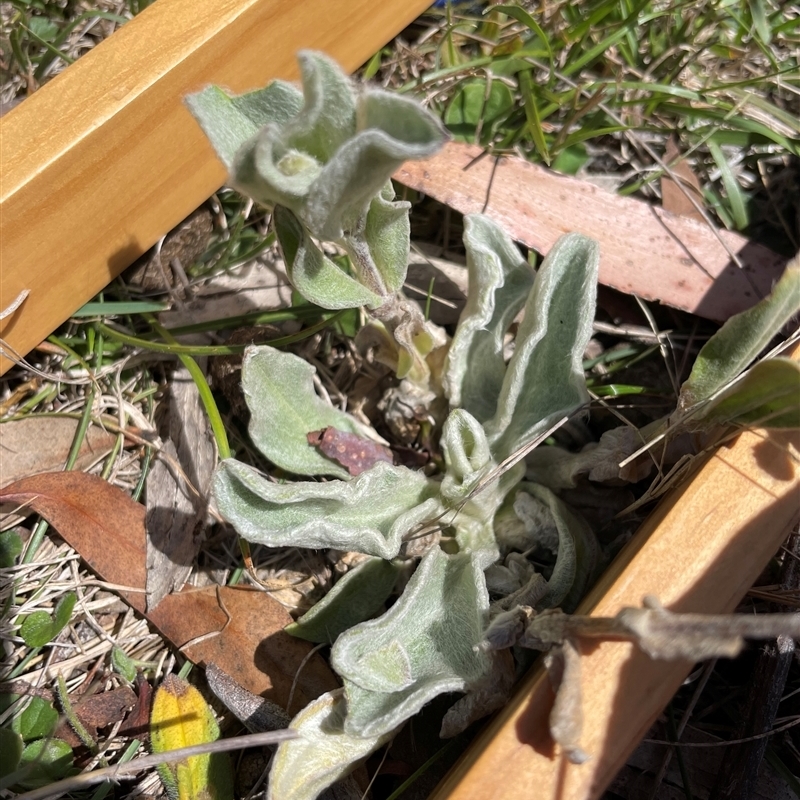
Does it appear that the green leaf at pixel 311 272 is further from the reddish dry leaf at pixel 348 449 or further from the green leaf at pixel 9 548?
the green leaf at pixel 9 548

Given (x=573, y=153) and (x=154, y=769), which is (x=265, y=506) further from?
(x=573, y=153)

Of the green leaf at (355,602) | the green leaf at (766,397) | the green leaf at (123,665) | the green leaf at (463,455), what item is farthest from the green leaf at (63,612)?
the green leaf at (766,397)

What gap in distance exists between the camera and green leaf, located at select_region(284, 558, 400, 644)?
1361mm

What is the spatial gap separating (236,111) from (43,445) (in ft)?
2.89

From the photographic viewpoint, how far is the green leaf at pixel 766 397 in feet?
3.28

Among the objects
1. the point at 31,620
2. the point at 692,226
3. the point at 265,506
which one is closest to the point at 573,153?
the point at 692,226

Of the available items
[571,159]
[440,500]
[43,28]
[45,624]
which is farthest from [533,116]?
[45,624]

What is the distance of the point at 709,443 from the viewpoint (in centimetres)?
114

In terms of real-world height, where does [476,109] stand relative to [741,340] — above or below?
above

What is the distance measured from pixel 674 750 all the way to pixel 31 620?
3.89 ft

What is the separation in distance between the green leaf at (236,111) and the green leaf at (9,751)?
1000 mm

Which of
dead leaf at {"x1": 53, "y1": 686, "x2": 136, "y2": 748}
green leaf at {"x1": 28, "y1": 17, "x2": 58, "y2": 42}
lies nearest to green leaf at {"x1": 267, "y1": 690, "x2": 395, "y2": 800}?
dead leaf at {"x1": 53, "y1": 686, "x2": 136, "y2": 748}

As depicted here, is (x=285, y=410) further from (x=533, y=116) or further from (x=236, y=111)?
(x=533, y=116)

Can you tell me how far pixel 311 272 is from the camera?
110 cm
